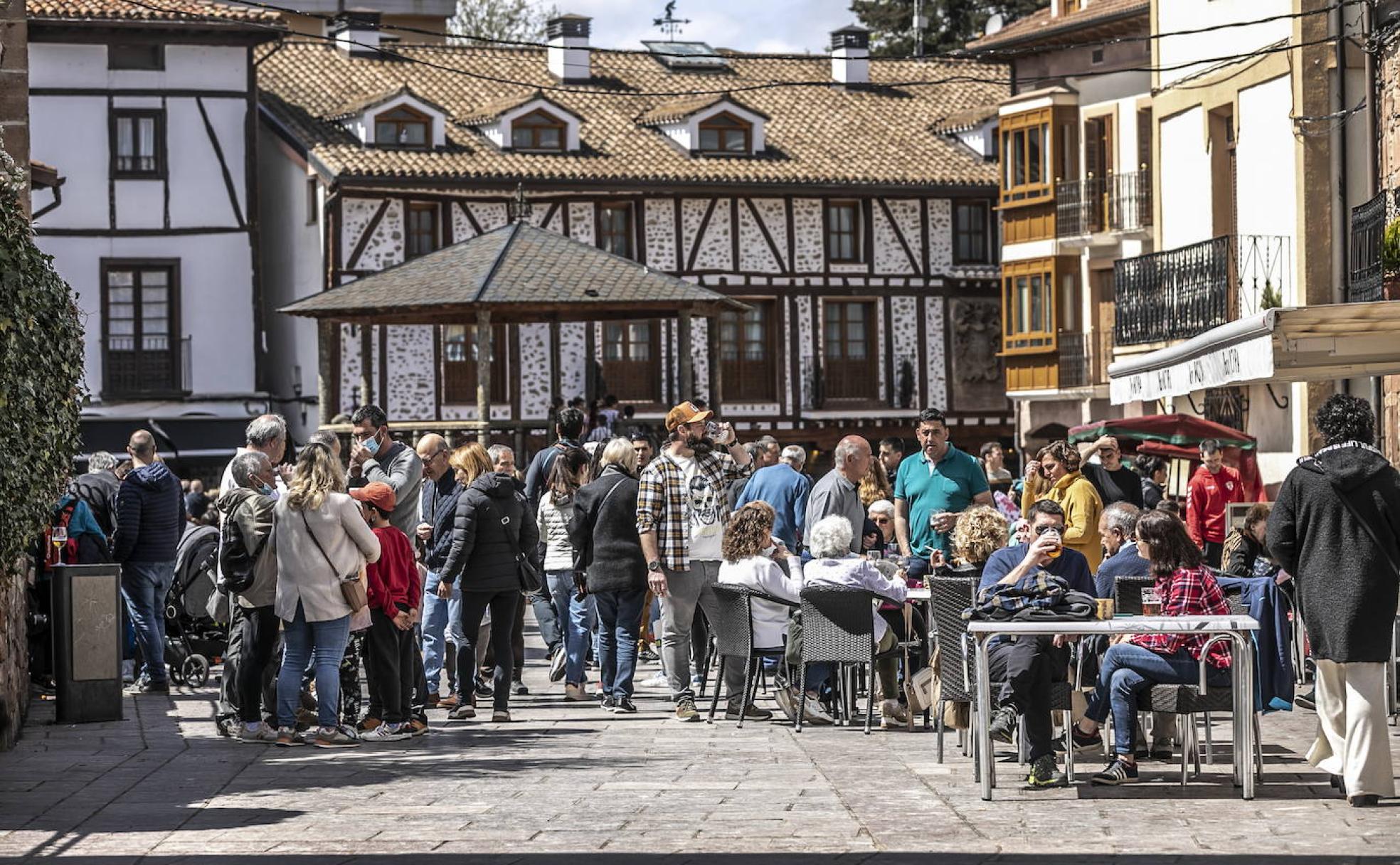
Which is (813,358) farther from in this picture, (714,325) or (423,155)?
(714,325)

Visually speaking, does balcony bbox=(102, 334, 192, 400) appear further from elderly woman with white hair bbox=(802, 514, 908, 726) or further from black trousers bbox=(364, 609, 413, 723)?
elderly woman with white hair bbox=(802, 514, 908, 726)

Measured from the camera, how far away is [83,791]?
34.4 ft

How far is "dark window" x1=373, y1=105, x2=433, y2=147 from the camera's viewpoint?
4112cm

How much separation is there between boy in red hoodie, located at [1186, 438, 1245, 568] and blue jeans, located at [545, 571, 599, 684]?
6.20 m

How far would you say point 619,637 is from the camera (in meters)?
14.5

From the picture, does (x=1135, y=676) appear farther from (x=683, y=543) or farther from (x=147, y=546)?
(x=147, y=546)

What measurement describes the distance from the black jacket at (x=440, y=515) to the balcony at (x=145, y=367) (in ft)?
83.0

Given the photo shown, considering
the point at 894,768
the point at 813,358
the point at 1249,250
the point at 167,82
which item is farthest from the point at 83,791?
the point at 813,358

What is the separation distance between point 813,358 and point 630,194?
5469 mm

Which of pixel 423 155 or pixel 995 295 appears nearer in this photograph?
pixel 423 155

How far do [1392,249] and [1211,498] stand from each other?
3.02 m

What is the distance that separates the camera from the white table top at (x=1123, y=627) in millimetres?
10008

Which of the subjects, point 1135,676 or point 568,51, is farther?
point 568,51

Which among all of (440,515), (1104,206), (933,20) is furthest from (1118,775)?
(933,20)
